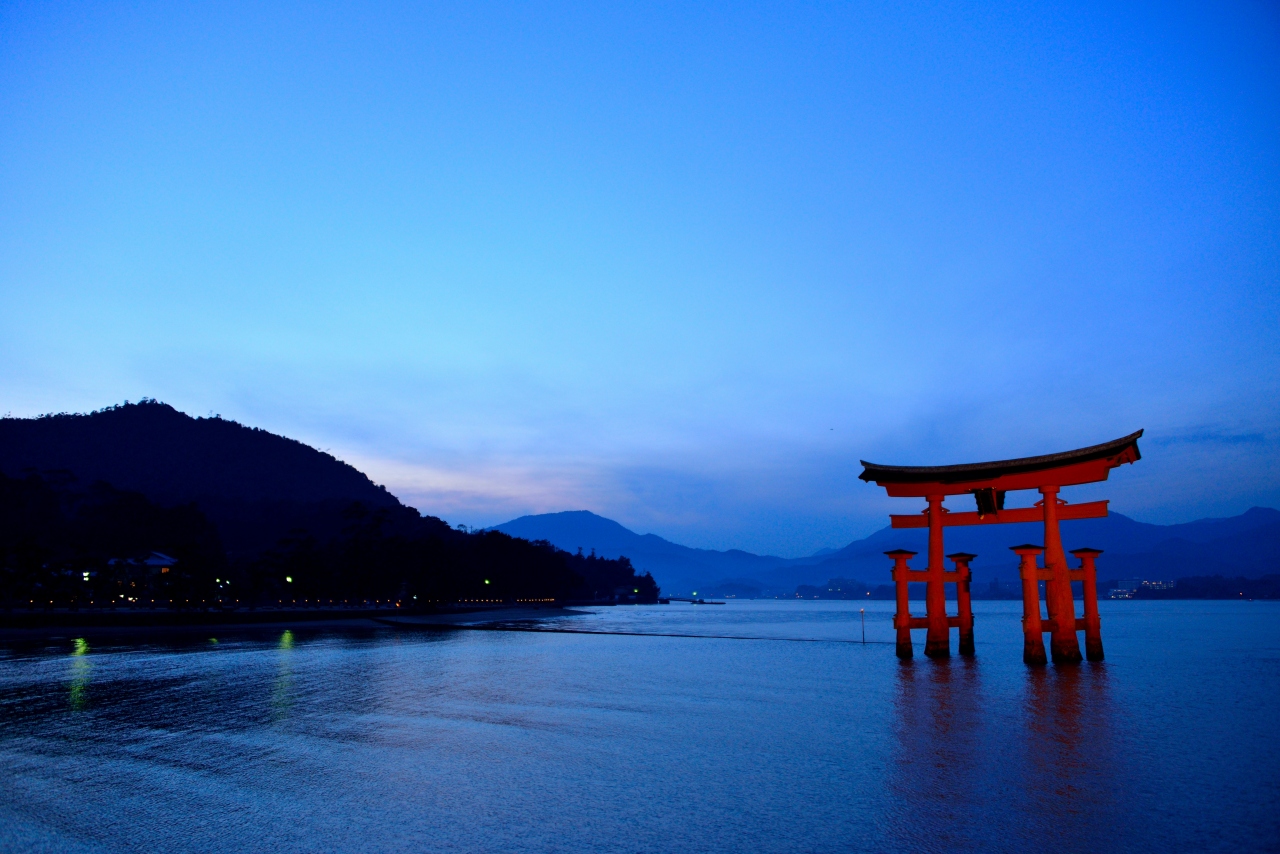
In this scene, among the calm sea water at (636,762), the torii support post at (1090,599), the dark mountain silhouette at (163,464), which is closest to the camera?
the calm sea water at (636,762)

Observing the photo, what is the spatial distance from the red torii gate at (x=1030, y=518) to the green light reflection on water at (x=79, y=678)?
2478 cm

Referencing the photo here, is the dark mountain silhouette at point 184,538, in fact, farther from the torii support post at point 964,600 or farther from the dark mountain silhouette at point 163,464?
the torii support post at point 964,600

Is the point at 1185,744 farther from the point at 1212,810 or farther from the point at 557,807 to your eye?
the point at 557,807

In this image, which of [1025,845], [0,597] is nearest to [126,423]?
[0,597]

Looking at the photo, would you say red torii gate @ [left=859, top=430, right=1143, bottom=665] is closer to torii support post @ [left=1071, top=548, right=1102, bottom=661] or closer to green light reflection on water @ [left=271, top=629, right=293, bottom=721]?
torii support post @ [left=1071, top=548, right=1102, bottom=661]

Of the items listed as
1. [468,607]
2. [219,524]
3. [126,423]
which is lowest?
[468,607]

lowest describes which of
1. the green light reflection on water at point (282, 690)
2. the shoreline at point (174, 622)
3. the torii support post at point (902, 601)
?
the shoreline at point (174, 622)

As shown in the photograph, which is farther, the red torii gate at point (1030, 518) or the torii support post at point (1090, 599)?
the torii support post at point (1090, 599)

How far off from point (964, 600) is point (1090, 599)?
18.8 ft

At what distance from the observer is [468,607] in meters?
118

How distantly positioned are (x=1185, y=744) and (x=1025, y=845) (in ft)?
30.3

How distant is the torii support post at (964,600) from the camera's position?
3161 centimetres

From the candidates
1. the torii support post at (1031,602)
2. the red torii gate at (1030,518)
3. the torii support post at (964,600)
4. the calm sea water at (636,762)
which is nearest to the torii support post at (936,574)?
the red torii gate at (1030,518)

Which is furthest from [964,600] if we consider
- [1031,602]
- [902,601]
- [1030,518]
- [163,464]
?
[163,464]
